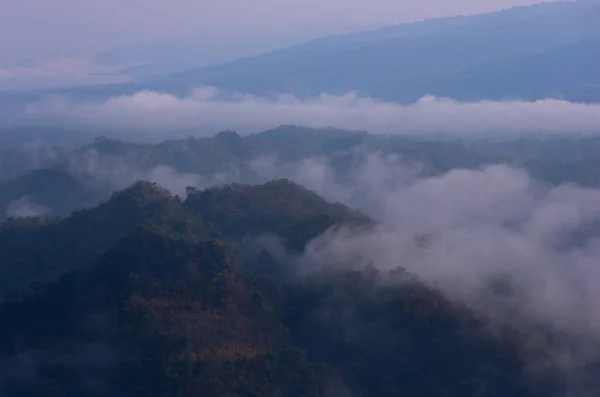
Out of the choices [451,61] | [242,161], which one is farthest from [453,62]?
[242,161]

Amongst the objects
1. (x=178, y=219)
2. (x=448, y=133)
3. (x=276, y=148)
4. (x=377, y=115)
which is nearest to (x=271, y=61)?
(x=377, y=115)

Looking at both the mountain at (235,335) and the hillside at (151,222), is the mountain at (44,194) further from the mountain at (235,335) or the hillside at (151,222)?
the mountain at (235,335)

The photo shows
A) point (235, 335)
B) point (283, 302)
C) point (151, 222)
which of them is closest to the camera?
point (235, 335)

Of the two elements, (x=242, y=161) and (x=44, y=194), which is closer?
(x=44, y=194)

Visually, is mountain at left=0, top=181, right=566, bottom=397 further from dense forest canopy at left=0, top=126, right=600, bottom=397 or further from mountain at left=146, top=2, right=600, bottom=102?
mountain at left=146, top=2, right=600, bottom=102

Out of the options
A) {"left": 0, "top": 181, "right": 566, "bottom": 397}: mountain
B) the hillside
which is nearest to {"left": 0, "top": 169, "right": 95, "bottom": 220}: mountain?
the hillside

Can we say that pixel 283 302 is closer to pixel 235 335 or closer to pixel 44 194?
pixel 235 335
